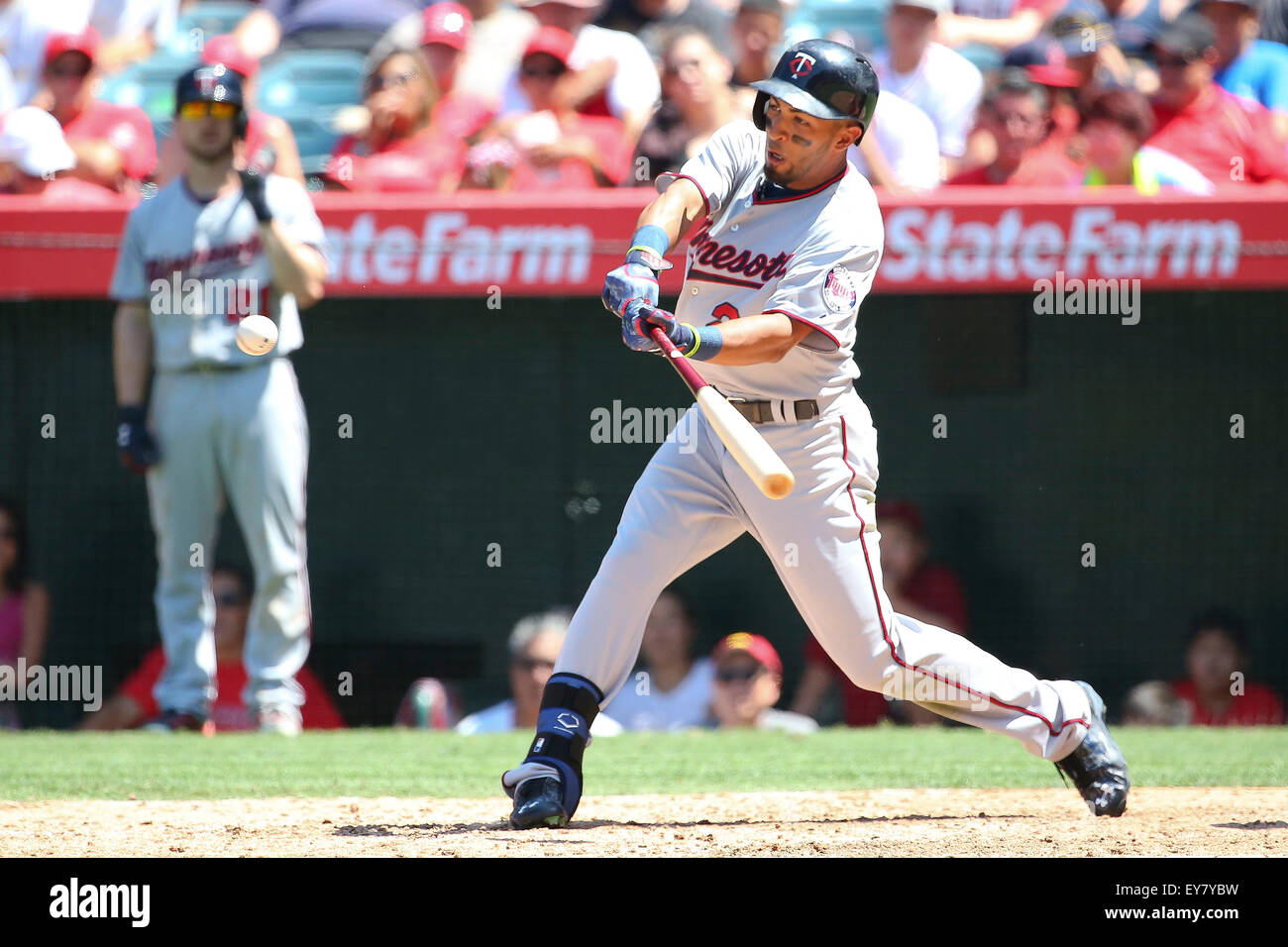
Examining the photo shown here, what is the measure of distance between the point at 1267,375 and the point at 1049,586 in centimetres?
109

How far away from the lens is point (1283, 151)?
20.8 feet

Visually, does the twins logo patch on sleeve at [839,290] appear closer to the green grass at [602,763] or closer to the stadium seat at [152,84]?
the green grass at [602,763]

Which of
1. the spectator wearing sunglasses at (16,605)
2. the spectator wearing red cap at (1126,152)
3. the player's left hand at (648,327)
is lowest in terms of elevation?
the spectator wearing sunglasses at (16,605)

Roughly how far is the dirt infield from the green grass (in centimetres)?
20

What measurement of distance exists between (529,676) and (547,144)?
6.86 feet

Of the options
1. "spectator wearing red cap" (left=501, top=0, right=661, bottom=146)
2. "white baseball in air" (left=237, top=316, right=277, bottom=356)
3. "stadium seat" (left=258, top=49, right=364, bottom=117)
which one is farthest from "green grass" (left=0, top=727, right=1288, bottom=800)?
"stadium seat" (left=258, top=49, right=364, bottom=117)

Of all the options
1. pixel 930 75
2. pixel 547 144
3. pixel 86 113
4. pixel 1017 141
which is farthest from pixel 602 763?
pixel 86 113

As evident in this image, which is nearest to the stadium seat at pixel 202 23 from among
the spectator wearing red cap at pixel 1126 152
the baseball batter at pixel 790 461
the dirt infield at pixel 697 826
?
the spectator wearing red cap at pixel 1126 152

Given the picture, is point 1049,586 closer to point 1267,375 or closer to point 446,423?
point 1267,375

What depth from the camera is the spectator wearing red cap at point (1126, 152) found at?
240 inches

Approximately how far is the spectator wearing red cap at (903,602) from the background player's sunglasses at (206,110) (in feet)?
8.77

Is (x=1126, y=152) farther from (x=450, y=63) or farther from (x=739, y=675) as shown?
(x=450, y=63)

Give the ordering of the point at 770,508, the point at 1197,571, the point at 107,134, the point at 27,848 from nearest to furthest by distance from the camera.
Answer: the point at 27,848 < the point at 770,508 < the point at 1197,571 < the point at 107,134

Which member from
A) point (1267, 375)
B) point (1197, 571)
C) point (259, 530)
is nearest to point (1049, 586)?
point (1197, 571)
